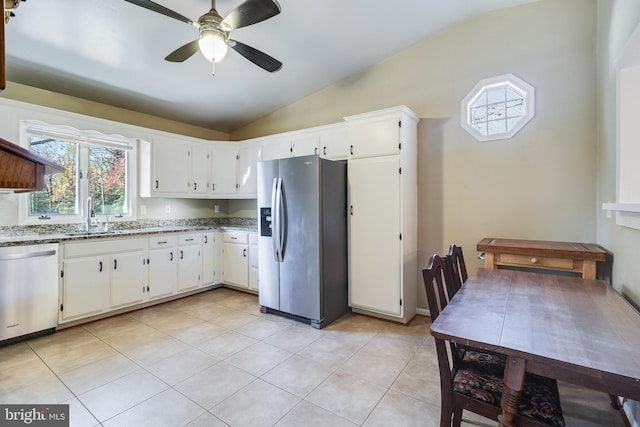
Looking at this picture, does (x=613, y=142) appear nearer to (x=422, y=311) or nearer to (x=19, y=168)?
(x=422, y=311)

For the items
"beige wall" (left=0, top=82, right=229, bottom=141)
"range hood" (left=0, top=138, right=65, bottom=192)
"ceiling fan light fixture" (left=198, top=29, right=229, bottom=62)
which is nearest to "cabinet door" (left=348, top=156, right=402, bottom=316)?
"ceiling fan light fixture" (left=198, top=29, right=229, bottom=62)

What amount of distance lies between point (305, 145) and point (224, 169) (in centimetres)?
155

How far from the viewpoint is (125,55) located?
2.89m

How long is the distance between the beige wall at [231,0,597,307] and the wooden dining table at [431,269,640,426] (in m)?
1.31

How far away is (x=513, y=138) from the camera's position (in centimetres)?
286

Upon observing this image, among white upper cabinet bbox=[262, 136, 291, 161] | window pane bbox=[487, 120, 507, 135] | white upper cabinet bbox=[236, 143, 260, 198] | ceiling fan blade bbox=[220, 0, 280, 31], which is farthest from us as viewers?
white upper cabinet bbox=[236, 143, 260, 198]

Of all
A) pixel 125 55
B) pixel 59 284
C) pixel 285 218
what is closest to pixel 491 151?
pixel 285 218

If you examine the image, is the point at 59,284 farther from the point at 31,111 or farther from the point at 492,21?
the point at 492,21

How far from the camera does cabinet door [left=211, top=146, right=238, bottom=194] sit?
181 inches

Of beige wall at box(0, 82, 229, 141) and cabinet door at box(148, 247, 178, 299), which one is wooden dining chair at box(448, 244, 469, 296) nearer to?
cabinet door at box(148, 247, 178, 299)

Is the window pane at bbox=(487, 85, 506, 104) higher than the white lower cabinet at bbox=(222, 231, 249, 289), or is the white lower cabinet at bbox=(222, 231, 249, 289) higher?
the window pane at bbox=(487, 85, 506, 104)

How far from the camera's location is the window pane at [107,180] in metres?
3.65

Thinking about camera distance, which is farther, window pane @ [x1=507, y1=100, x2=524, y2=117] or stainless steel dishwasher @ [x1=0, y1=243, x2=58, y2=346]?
window pane @ [x1=507, y1=100, x2=524, y2=117]

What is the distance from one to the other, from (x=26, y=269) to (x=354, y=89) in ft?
13.2
